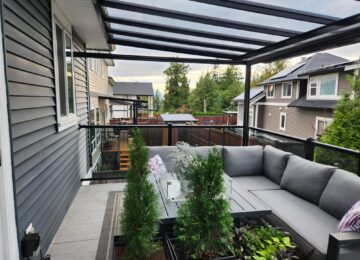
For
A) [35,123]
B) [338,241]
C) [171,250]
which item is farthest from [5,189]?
[338,241]

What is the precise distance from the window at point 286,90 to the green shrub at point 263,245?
12672 millimetres

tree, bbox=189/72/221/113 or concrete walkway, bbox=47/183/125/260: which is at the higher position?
tree, bbox=189/72/221/113

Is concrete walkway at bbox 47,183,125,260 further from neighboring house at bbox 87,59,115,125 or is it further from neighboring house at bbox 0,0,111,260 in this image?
neighboring house at bbox 87,59,115,125

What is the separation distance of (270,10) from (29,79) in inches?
96.3

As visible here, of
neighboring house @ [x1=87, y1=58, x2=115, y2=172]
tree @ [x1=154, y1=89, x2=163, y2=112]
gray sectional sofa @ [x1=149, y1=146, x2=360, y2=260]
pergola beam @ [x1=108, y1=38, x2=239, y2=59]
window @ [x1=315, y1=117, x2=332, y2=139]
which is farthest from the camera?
tree @ [x1=154, y1=89, x2=163, y2=112]

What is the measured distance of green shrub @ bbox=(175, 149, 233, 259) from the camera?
166 centimetres

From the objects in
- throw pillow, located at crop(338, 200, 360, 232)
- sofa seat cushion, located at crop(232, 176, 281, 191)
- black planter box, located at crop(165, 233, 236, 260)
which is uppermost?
throw pillow, located at crop(338, 200, 360, 232)

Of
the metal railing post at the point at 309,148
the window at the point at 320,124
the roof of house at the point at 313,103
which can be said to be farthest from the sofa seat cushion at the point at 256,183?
the window at the point at 320,124

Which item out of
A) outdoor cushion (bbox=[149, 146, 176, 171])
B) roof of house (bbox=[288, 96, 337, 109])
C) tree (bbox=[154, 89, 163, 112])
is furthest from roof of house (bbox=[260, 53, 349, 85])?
tree (bbox=[154, 89, 163, 112])

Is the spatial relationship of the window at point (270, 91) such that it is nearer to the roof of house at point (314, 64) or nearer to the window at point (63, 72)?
the roof of house at point (314, 64)

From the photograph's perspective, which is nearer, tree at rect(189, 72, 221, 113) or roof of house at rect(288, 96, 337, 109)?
roof of house at rect(288, 96, 337, 109)

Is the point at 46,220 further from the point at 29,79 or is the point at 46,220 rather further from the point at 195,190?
the point at 195,190

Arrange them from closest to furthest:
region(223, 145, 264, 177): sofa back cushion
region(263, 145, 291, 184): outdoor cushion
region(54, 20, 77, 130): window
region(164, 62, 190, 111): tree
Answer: region(54, 20, 77, 130): window < region(263, 145, 291, 184): outdoor cushion < region(223, 145, 264, 177): sofa back cushion < region(164, 62, 190, 111): tree

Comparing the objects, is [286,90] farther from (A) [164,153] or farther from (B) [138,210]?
(B) [138,210]
